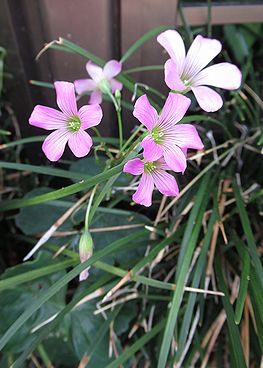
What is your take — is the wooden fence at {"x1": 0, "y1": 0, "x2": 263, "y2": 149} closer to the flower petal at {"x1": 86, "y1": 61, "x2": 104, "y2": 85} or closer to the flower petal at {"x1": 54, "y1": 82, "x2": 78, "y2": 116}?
the flower petal at {"x1": 86, "y1": 61, "x2": 104, "y2": 85}

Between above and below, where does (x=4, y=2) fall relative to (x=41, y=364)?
above

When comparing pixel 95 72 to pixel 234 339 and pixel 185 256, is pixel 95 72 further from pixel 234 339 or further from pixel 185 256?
pixel 234 339

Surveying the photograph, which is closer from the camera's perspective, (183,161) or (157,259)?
(183,161)

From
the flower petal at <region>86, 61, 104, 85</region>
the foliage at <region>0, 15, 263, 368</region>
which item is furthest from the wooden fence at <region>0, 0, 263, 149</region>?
the flower petal at <region>86, 61, 104, 85</region>

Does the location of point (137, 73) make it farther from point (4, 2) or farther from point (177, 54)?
point (177, 54)

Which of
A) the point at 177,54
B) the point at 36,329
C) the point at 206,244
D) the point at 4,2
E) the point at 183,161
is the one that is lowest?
the point at 36,329

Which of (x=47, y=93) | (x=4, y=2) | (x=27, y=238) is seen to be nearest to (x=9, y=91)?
(x=47, y=93)

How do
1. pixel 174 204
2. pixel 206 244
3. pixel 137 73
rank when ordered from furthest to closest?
1. pixel 137 73
2. pixel 174 204
3. pixel 206 244

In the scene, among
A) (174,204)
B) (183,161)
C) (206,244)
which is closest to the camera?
(183,161)

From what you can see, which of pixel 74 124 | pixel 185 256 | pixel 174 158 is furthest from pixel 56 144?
pixel 185 256
